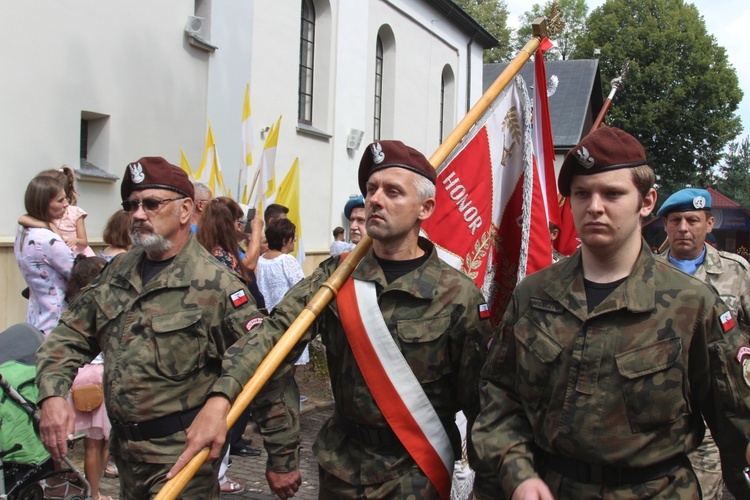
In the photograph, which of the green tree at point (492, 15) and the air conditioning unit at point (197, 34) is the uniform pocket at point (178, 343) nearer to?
the air conditioning unit at point (197, 34)

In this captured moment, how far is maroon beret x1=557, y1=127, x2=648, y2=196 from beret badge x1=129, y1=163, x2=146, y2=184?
6.47 ft

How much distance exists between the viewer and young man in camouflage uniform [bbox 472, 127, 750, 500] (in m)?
2.32

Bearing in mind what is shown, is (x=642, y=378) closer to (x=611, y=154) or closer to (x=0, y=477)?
(x=611, y=154)

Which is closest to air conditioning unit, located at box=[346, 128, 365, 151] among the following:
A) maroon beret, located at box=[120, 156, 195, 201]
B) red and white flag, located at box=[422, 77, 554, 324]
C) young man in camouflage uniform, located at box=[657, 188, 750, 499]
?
young man in camouflage uniform, located at box=[657, 188, 750, 499]

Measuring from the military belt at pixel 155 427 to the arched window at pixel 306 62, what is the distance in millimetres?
12407

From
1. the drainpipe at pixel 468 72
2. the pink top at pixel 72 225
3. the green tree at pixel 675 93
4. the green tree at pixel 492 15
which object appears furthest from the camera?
the green tree at pixel 492 15

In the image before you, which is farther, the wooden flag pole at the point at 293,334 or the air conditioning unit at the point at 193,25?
the air conditioning unit at the point at 193,25

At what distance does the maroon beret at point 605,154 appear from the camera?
248cm

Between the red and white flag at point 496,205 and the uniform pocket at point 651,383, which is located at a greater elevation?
the red and white flag at point 496,205

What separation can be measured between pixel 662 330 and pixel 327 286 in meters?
1.33

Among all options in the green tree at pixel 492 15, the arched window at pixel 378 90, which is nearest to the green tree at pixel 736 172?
the green tree at pixel 492 15

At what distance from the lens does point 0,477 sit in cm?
427

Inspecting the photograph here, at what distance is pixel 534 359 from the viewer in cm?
247

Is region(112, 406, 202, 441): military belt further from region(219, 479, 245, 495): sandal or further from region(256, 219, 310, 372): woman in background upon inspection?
region(256, 219, 310, 372): woman in background
